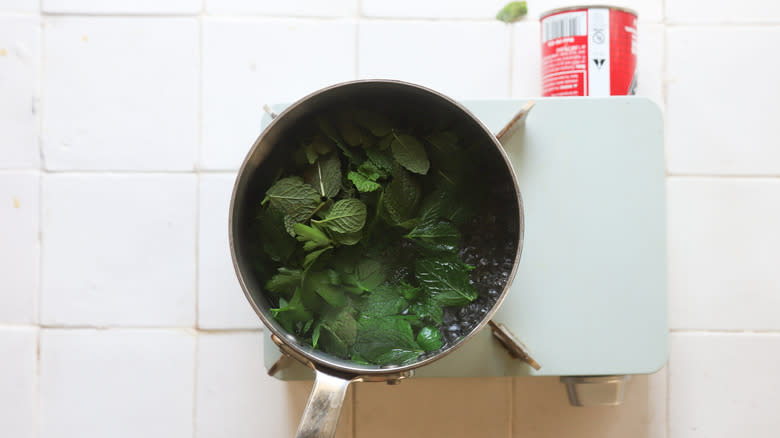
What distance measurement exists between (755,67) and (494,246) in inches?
16.9

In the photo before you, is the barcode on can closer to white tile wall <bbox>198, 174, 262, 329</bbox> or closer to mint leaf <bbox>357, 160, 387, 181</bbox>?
mint leaf <bbox>357, 160, 387, 181</bbox>

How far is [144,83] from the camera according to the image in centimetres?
66

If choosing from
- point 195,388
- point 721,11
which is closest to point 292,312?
point 195,388

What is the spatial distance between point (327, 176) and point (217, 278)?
229 mm

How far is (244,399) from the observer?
0.64m

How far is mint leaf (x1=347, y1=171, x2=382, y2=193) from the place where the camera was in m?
0.50

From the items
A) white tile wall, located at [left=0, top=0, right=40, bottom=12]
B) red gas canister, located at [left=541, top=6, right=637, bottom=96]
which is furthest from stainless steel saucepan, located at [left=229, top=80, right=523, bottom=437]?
white tile wall, located at [left=0, top=0, right=40, bottom=12]

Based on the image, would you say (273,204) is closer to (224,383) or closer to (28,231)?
(224,383)

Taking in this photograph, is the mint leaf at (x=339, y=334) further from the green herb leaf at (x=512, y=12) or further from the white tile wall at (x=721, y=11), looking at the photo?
the white tile wall at (x=721, y=11)

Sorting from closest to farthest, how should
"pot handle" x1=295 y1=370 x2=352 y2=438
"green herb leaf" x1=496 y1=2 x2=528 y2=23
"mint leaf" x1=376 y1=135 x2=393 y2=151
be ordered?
"pot handle" x1=295 y1=370 x2=352 y2=438
"mint leaf" x1=376 y1=135 x2=393 y2=151
"green herb leaf" x1=496 y1=2 x2=528 y2=23

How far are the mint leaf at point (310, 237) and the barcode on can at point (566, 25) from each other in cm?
32

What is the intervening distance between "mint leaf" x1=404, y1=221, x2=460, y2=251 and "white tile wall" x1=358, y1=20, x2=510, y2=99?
22 centimetres

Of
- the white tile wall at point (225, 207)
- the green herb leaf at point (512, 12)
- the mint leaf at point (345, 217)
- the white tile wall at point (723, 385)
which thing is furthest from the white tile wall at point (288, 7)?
the white tile wall at point (723, 385)

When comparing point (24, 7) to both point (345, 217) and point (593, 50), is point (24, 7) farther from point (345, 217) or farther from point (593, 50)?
point (593, 50)
